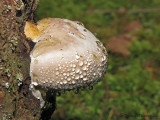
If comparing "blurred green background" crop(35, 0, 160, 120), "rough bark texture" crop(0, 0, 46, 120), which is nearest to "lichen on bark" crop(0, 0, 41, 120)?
"rough bark texture" crop(0, 0, 46, 120)

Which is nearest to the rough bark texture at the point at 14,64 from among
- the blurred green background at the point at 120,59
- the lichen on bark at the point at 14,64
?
the lichen on bark at the point at 14,64

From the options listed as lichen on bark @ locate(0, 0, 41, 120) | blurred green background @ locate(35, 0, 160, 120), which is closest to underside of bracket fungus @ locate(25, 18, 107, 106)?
lichen on bark @ locate(0, 0, 41, 120)

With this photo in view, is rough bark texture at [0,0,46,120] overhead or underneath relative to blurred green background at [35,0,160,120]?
overhead

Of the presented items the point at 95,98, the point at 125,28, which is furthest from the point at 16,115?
the point at 125,28

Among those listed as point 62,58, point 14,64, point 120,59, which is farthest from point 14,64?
point 120,59

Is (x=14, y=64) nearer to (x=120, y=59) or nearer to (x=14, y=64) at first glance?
(x=14, y=64)

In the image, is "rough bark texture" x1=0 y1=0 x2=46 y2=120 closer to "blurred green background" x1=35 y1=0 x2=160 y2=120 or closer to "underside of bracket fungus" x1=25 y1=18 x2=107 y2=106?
"underside of bracket fungus" x1=25 y1=18 x2=107 y2=106

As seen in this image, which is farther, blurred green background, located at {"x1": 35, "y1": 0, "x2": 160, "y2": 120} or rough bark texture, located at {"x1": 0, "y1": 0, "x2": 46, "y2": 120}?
blurred green background, located at {"x1": 35, "y1": 0, "x2": 160, "y2": 120}

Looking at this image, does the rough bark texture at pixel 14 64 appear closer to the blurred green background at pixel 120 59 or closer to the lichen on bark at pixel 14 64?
the lichen on bark at pixel 14 64
